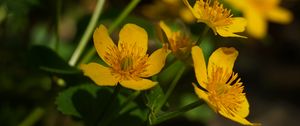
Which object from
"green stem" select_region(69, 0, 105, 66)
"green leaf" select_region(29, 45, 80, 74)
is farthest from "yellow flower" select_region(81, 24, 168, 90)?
"green stem" select_region(69, 0, 105, 66)

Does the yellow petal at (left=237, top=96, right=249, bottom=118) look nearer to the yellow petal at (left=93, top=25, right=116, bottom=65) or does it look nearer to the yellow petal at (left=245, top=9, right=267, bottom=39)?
the yellow petal at (left=93, top=25, right=116, bottom=65)

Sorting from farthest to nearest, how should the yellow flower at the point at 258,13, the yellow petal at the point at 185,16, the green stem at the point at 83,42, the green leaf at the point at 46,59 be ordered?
the yellow flower at the point at 258,13 < the yellow petal at the point at 185,16 < the green stem at the point at 83,42 < the green leaf at the point at 46,59

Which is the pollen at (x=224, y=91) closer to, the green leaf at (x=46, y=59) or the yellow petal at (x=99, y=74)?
the yellow petal at (x=99, y=74)

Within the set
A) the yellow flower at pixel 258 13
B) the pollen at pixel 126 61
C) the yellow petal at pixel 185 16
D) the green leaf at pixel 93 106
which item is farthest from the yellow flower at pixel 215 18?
the yellow flower at pixel 258 13

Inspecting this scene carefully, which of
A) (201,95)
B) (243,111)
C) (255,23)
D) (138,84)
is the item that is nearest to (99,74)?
(138,84)

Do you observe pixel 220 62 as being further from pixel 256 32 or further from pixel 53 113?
pixel 256 32

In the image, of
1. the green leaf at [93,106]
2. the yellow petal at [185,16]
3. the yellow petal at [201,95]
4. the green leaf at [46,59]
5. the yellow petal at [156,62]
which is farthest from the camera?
the yellow petal at [185,16]

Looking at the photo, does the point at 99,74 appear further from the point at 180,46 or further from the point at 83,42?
the point at 83,42

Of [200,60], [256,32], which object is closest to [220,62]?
[200,60]
